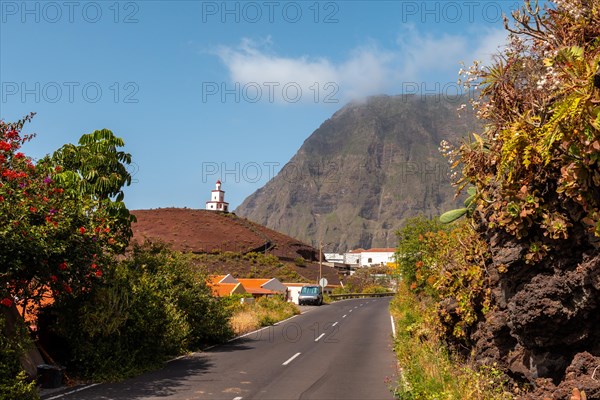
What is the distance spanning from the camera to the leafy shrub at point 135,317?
13.0 meters

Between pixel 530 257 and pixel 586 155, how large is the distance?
4.79 feet

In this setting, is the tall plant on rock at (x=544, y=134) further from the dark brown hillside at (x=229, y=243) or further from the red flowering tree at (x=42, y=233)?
the dark brown hillside at (x=229, y=243)

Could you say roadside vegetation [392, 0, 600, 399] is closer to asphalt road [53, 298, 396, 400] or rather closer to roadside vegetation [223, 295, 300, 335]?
asphalt road [53, 298, 396, 400]

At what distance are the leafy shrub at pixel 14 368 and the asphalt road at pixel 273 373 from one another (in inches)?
45.2

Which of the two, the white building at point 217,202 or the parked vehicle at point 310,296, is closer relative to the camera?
the parked vehicle at point 310,296

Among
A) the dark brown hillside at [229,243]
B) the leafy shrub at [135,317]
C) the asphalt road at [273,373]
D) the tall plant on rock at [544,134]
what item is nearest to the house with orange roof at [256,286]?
the dark brown hillside at [229,243]

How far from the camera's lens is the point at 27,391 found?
375 inches

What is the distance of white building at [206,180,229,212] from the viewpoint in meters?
138

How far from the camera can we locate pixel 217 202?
13888 cm

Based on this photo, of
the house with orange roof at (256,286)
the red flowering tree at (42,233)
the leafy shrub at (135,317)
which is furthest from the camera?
the house with orange roof at (256,286)

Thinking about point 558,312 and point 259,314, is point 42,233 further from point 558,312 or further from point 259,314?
point 259,314

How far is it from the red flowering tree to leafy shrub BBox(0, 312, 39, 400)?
0.68 m

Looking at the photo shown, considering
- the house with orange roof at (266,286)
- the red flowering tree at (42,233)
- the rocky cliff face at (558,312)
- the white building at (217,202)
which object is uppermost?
the white building at (217,202)

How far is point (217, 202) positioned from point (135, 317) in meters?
126
